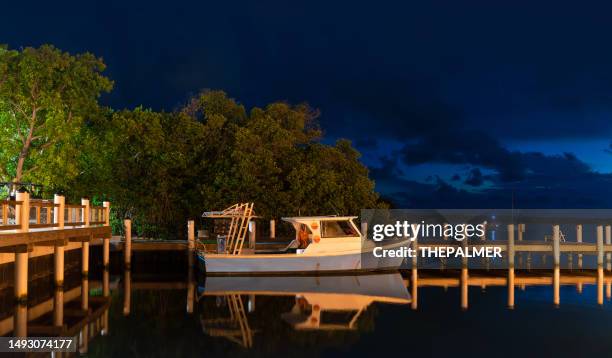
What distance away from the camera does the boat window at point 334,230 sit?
1029 inches

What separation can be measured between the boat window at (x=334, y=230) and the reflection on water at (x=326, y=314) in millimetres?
1606

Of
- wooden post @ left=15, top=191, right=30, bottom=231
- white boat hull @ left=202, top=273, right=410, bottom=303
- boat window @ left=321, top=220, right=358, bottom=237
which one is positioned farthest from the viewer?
boat window @ left=321, top=220, right=358, bottom=237

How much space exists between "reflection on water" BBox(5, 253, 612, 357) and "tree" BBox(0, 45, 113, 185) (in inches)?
239

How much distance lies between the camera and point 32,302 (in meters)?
19.5

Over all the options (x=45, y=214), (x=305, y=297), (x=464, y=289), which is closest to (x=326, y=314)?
(x=305, y=297)

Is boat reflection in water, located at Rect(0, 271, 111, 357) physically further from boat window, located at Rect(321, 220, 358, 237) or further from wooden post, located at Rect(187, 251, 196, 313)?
boat window, located at Rect(321, 220, 358, 237)

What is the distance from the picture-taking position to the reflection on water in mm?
15773

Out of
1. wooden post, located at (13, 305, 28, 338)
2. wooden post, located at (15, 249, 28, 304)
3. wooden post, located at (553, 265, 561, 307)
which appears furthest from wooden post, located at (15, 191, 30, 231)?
wooden post, located at (553, 265, 561, 307)

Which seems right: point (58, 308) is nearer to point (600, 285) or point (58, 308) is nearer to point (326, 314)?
point (326, 314)

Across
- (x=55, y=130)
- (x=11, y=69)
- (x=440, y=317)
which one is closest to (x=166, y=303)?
(x=440, y=317)

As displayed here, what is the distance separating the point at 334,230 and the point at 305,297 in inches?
187

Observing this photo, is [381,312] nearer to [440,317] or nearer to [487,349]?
[440,317]

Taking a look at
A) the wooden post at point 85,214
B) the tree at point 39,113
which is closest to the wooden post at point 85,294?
the wooden post at point 85,214

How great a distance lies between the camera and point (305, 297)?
Result: 22.0 metres
